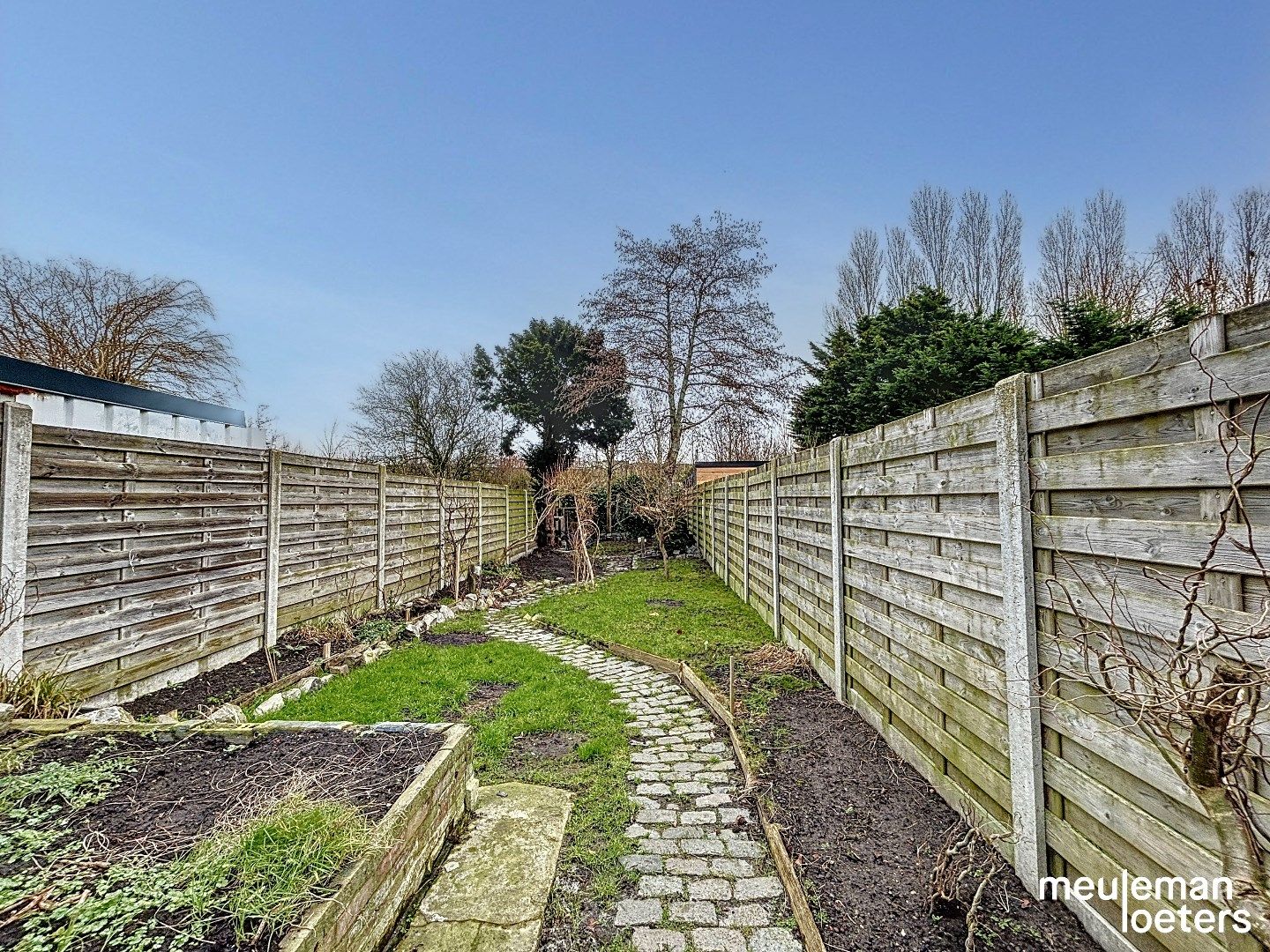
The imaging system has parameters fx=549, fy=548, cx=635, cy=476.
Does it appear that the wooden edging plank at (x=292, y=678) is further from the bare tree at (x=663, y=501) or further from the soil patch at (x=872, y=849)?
the bare tree at (x=663, y=501)

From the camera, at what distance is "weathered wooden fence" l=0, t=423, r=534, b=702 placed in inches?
123

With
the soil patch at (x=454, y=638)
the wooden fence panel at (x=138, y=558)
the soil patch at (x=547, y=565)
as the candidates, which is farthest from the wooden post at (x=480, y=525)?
the wooden fence panel at (x=138, y=558)

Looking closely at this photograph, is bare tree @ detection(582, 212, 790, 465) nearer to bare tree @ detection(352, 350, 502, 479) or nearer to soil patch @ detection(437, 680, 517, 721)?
bare tree @ detection(352, 350, 502, 479)

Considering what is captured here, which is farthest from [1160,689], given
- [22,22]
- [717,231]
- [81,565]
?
[717,231]

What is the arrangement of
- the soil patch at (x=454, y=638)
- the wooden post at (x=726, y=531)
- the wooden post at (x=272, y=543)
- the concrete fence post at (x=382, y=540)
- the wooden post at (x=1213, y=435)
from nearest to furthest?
the wooden post at (x=1213, y=435) → the wooden post at (x=272, y=543) → the soil patch at (x=454, y=638) → the concrete fence post at (x=382, y=540) → the wooden post at (x=726, y=531)

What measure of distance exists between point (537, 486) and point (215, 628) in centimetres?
1417

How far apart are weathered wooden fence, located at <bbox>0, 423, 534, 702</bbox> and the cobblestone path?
137 inches

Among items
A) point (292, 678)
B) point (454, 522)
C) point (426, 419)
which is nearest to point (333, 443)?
point (426, 419)

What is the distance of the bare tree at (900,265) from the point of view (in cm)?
1850

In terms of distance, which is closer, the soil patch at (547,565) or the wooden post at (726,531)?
the wooden post at (726,531)

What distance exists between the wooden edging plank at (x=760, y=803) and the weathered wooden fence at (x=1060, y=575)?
2.68 feet

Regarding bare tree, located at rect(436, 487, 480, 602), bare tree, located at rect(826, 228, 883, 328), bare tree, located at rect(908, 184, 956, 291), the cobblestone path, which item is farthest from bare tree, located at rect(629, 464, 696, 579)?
bare tree, located at rect(908, 184, 956, 291)

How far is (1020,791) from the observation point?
78.9 inches

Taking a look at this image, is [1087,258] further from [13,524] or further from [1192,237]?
[13,524]
